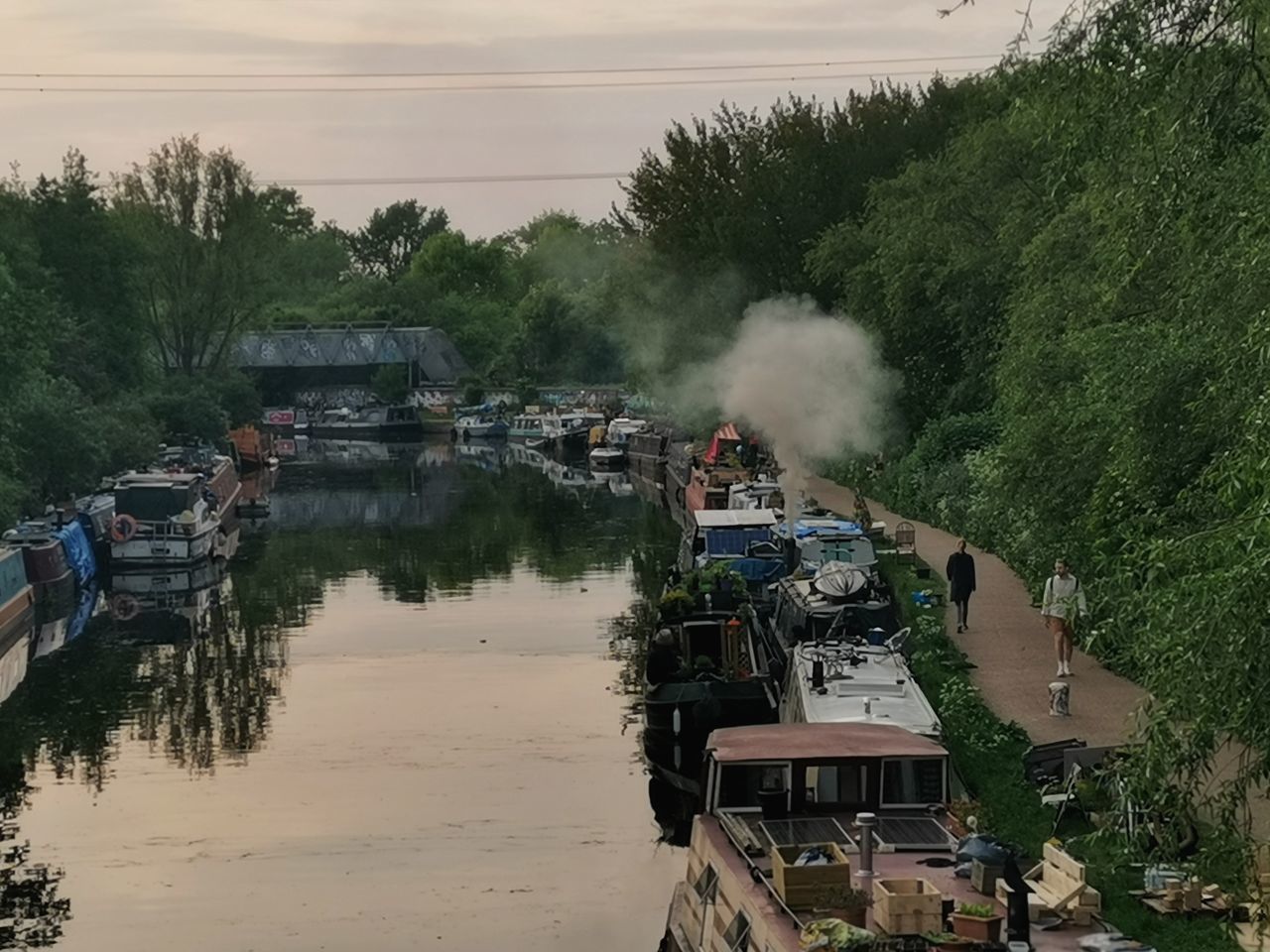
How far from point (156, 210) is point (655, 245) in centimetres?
2800

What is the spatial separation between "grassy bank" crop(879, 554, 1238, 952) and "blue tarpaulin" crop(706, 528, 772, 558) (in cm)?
710

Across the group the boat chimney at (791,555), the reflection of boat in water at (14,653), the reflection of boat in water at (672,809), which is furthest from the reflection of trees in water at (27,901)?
the boat chimney at (791,555)

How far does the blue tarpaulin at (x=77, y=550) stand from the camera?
47.8m

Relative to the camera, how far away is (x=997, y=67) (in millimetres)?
14609

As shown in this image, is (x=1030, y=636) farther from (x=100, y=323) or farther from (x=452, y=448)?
(x=452, y=448)

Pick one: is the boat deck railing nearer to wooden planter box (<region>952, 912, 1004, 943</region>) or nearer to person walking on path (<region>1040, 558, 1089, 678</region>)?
wooden planter box (<region>952, 912, 1004, 943</region>)

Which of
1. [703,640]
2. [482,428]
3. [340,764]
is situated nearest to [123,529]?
[340,764]

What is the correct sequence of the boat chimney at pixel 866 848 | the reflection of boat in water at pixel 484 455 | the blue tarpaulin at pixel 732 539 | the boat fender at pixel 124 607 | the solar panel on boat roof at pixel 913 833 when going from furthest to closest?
the reflection of boat in water at pixel 484 455 < the boat fender at pixel 124 607 < the blue tarpaulin at pixel 732 539 < the solar panel on boat roof at pixel 913 833 < the boat chimney at pixel 866 848

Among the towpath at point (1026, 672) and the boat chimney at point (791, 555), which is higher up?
the boat chimney at point (791, 555)

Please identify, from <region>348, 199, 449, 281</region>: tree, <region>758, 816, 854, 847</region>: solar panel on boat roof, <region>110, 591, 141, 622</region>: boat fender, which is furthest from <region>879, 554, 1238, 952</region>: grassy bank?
<region>348, 199, 449, 281</region>: tree

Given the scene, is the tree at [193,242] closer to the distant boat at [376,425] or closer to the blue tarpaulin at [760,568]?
the distant boat at [376,425]

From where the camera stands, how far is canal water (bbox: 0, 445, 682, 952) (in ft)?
70.6

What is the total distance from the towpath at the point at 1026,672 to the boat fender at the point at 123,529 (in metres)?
23.9

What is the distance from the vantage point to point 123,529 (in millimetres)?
52312
